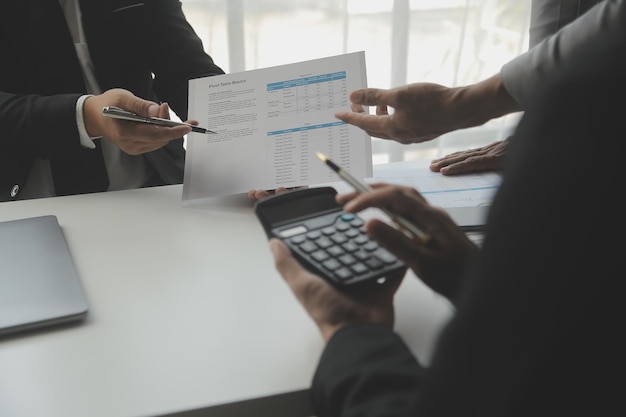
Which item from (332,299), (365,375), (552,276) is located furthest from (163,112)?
(552,276)

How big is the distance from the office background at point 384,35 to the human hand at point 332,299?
55.0 inches

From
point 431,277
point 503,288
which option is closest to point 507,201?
point 503,288

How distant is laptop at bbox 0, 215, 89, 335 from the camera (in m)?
0.72

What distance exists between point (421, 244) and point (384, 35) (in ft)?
5.20

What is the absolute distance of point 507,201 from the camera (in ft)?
1.25

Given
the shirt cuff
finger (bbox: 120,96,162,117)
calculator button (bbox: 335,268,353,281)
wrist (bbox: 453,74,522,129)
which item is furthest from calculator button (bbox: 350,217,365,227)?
the shirt cuff

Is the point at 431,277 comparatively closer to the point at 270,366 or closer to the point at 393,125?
the point at 270,366

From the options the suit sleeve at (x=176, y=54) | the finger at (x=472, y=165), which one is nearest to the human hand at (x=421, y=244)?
the finger at (x=472, y=165)

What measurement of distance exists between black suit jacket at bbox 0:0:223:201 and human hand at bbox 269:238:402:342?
602 millimetres

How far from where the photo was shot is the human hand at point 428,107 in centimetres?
99

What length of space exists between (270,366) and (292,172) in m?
0.40

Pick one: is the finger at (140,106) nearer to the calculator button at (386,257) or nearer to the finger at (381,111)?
the finger at (381,111)

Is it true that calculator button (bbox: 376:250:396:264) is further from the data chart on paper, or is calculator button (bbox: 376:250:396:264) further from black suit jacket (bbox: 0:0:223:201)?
black suit jacket (bbox: 0:0:223:201)

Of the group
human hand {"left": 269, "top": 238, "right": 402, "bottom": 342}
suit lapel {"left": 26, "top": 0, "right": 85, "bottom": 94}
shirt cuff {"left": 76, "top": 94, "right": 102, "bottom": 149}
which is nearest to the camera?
human hand {"left": 269, "top": 238, "right": 402, "bottom": 342}
